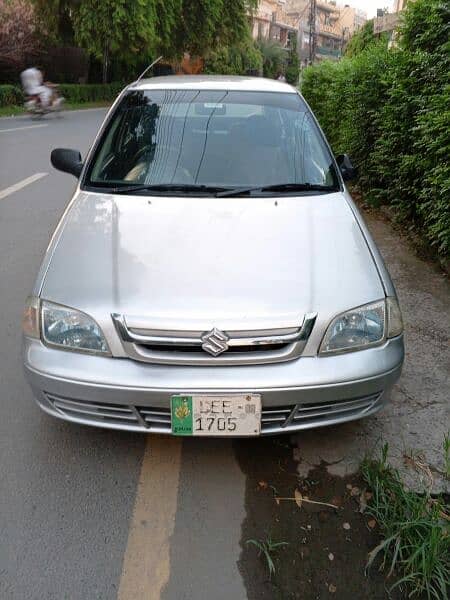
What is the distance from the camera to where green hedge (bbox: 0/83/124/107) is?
20.1 meters

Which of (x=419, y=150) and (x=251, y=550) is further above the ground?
(x=419, y=150)

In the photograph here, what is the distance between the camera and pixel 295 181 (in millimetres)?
3180

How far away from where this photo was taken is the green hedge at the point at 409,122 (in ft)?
15.0

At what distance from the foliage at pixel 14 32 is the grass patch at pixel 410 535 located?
2267 centimetres

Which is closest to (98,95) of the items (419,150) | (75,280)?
(419,150)

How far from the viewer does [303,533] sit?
2156 millimetres

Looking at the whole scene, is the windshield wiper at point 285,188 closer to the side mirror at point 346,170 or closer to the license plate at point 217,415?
the side mirror at point 346,170

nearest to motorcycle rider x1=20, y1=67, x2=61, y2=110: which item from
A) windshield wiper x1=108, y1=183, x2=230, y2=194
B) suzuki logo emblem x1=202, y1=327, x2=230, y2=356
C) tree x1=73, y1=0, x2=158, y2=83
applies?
tree x1=73, y1=0, x2=158, y2=83

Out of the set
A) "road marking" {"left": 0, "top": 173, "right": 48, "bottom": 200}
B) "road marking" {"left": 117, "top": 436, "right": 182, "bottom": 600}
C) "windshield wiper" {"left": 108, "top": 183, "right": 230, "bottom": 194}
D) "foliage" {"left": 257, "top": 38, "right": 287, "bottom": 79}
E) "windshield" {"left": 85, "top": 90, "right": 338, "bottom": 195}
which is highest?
"windshield" {"left": 85, "top": 90, "right": 338, "bottom": 195}

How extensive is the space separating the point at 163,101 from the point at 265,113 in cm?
68

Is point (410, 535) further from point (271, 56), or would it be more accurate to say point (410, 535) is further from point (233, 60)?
point (271, 56)

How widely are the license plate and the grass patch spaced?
0.60 m

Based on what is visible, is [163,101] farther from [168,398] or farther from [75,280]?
[168,398]

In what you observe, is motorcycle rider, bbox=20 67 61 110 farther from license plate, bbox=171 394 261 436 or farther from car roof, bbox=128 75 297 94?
license plate, bbox=171 394 261 436
